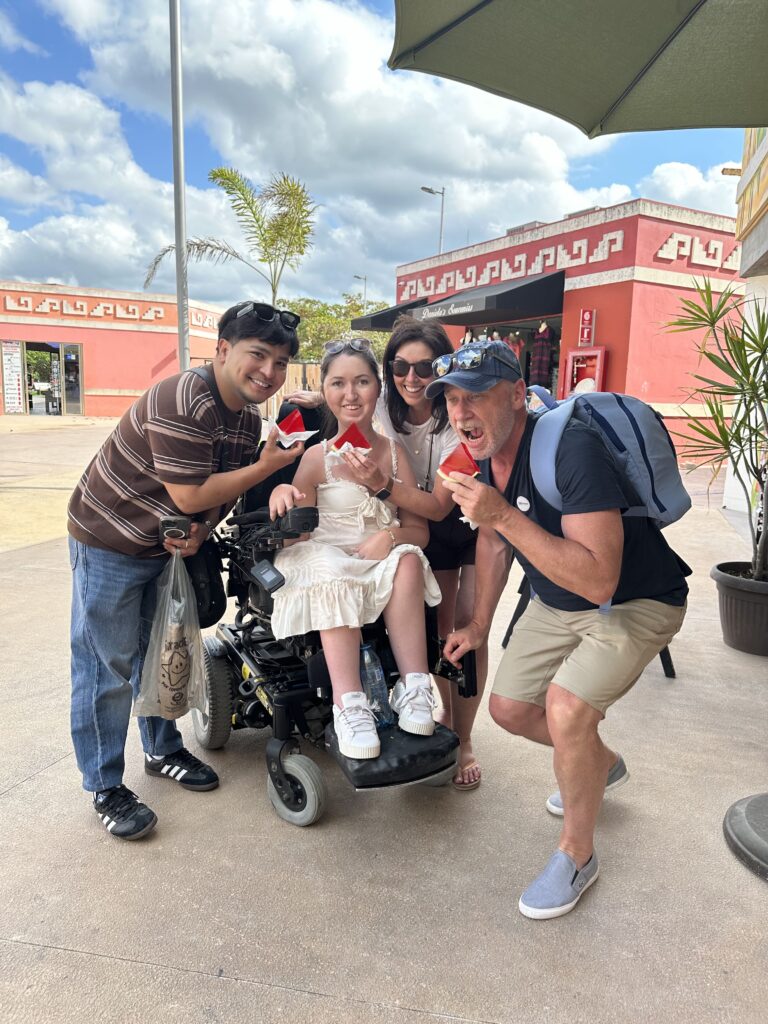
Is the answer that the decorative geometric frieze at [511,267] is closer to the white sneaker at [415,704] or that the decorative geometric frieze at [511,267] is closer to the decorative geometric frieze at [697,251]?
the decorative geometric frieze at [697,251]

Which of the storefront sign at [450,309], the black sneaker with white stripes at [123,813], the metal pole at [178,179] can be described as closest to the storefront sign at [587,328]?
the storefront sign at [450,309]

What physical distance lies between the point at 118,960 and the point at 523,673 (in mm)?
1408

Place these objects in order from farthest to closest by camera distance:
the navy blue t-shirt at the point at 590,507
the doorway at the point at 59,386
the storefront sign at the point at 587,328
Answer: the doorway at the point at 59,386
the storefront sign at the point at 587,328
the navy blue t-shirt at the point at 590,507

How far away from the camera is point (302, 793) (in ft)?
8.17

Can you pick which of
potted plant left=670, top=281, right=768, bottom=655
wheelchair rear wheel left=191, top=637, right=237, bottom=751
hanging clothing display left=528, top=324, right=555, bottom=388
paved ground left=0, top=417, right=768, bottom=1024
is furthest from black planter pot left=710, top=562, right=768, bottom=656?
hanging clothing display left=528, top=324, right=555, bottom=388

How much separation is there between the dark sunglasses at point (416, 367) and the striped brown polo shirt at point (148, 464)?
2.04 feet

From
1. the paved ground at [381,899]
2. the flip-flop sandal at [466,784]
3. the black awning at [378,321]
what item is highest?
the black awning at [378,321]

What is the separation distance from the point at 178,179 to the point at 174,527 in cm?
763

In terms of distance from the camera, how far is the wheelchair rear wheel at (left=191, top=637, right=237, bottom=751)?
2.90 m

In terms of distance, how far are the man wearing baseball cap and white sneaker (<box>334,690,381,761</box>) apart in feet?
1.57

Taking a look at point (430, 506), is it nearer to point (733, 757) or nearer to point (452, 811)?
point (452, 811)

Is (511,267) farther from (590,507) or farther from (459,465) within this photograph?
(590,507)

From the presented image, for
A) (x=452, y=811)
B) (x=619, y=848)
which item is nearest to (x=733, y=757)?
(x=619, y=848)

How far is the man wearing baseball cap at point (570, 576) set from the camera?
200 cm
